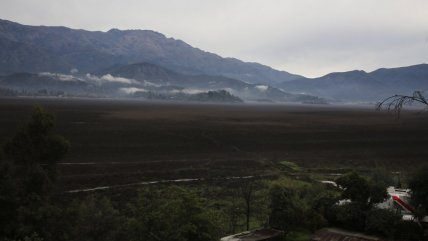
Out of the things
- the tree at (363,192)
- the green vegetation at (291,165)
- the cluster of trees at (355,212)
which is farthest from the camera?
the green vegetation at (291,165)

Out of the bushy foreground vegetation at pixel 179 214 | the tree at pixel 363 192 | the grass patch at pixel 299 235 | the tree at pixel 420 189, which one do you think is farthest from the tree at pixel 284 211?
the tree at pixel 420 189

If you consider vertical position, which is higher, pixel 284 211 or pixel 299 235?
pixel 284 211

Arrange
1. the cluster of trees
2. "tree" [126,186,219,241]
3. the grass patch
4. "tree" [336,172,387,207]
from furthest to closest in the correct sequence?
1. "tree" [336,172,387,207]
2. the grass patch
3. the cluster of trees
4. "tree" [126,186,219,241]

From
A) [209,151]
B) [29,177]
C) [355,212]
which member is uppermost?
[29,177]

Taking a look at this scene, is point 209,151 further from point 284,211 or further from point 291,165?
point 284,211

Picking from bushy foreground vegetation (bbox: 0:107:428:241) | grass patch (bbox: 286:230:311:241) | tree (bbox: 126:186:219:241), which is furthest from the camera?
grass patch (bbox: 286:230:311:241)

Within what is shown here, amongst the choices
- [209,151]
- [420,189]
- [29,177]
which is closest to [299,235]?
[420,189]

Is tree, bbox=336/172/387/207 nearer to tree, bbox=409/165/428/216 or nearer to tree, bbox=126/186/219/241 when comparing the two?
tree, bbox=409/165/428/216

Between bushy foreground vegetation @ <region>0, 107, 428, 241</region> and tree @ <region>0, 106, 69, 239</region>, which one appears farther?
tree @ <region>0, 106, 69, 239</region>

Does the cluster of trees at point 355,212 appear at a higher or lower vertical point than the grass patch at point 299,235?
higher

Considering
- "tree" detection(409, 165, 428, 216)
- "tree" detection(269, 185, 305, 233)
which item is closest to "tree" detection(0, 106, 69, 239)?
"tree" detection(269, 185, 305, 233)

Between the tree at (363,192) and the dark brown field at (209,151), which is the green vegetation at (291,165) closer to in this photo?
the dark brown field at (209,151)

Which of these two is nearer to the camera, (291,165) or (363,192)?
(363,192)

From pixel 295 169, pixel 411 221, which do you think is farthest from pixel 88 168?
pixel 411 221
